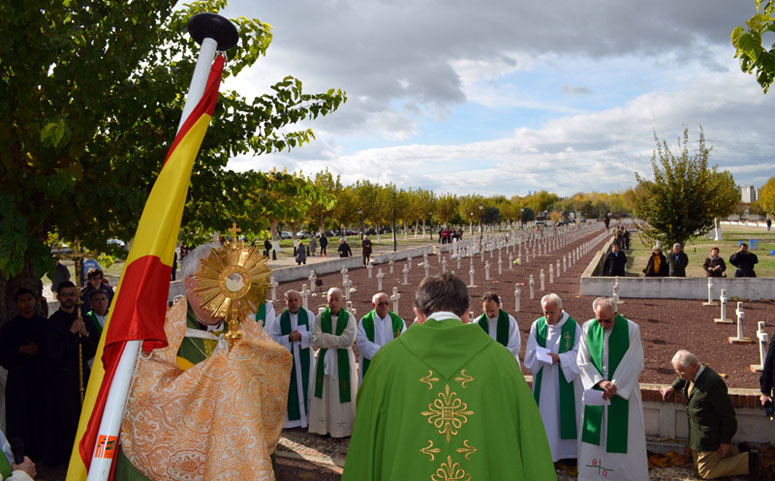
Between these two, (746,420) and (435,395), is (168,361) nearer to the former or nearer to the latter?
(435,395)

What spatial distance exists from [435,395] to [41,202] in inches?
170

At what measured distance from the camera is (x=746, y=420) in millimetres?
5832

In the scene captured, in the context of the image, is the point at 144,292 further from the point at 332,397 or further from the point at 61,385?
the point at 332,397

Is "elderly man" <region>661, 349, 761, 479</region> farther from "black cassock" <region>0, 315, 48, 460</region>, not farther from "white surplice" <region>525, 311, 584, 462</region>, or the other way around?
"black cassock" <region>0, 315, 48, 460</region>

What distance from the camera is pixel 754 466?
5184 mm

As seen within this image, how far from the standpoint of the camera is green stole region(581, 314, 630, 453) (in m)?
5.53

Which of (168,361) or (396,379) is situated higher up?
(168,361)

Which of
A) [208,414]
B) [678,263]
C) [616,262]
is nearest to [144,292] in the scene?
[208,414]

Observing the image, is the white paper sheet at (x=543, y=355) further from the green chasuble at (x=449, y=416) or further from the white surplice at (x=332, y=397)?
the green chasuble at (x=449, y=416)

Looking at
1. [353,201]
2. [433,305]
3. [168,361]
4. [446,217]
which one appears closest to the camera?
[168,361]

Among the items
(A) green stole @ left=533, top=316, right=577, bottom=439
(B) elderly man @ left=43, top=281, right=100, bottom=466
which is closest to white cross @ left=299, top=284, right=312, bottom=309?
(B) elderly man @ left=43, top=281, right=100, bottom=466

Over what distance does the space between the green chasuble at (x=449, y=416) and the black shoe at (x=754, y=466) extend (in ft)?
12.8

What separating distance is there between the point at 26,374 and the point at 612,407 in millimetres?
6545

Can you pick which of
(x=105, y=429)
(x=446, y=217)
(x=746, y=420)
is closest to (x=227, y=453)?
(x=105, y=429)
